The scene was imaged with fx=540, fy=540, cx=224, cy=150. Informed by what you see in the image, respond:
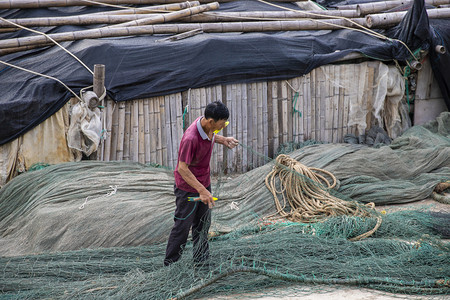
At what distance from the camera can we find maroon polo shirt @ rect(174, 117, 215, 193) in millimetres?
4125

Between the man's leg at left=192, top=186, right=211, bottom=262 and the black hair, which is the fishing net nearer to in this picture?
the man's leg at left=192, top=186, right=211, bottom=262

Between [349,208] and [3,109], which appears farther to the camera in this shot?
[3,109]

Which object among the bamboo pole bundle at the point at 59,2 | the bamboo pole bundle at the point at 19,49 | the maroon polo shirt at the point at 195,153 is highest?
the bamboo pole bundle at the point at 59,2

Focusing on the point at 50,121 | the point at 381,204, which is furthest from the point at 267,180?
the point at 50,121

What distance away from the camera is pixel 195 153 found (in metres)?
4.19

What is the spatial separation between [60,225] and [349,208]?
297 cm

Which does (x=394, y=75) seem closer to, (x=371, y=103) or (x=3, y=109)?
(x=371, y=103)

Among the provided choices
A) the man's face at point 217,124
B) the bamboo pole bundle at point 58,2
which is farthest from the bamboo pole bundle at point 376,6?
the man's face at point 217,124

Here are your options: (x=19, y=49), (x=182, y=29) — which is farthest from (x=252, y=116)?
(x=19, y=49)

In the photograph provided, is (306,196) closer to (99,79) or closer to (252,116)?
(252,116)

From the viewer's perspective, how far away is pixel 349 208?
5.74 m

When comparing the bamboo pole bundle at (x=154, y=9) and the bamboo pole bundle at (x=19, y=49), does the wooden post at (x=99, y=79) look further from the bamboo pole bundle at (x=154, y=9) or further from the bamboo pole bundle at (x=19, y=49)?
the bamboo pole bundle at (x=154, y=9)

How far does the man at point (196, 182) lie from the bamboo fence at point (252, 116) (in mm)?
2769

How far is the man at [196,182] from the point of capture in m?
4.12
